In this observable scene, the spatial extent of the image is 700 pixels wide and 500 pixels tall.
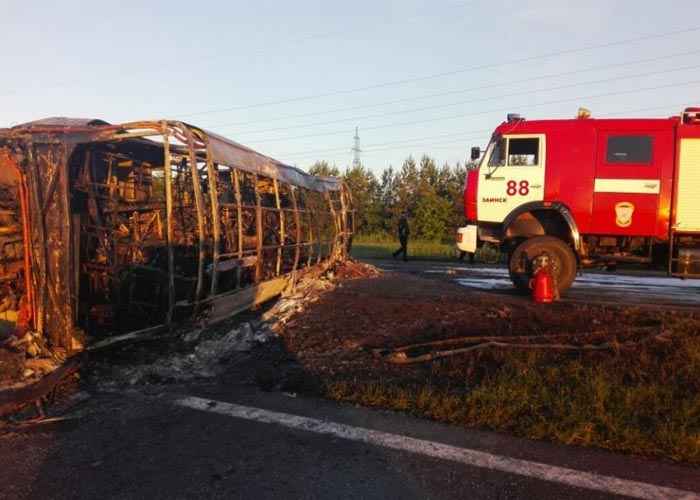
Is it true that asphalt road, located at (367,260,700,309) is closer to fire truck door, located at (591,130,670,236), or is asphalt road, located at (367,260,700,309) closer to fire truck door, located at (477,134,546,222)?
fire truck door, located at (591,130,670,236)

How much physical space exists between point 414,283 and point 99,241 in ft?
22.3

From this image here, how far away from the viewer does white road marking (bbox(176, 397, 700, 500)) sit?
3.08m

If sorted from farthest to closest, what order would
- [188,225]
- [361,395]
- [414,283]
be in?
[414,283] < [188,225] < [361,395]

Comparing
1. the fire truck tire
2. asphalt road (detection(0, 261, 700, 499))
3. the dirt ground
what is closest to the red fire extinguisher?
the dirt ground

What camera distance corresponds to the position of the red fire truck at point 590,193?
9.00 metres

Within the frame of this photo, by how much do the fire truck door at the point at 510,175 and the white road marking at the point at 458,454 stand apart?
6.82 metres

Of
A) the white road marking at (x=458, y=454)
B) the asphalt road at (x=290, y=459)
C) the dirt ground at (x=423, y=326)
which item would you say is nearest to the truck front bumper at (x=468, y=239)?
the dirt ground at (x=423, y=326)

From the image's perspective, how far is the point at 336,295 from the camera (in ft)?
31.4

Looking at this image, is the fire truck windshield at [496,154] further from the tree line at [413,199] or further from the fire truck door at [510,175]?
the tree line at [413,199]

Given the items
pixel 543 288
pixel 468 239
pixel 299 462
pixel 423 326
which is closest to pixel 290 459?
pixel 299 462

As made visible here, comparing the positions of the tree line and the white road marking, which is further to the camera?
the tree line

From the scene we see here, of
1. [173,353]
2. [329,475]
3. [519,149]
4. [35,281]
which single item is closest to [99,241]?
[35,281]

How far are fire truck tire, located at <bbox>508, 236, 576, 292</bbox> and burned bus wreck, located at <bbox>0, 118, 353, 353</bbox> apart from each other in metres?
4.48

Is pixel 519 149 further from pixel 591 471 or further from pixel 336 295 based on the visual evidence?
pixel 591 471
